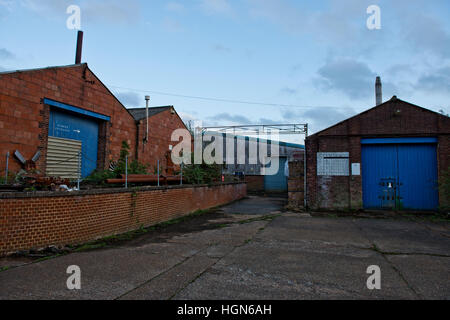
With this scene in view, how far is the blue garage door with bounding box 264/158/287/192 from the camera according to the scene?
1025 inches

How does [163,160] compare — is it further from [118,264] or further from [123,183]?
[118,264]

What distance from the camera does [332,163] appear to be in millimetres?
12719

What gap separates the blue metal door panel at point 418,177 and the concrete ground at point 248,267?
15.1 feet

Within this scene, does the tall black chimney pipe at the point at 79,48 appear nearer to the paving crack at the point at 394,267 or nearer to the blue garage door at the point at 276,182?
the paving crack at the point at 394,267

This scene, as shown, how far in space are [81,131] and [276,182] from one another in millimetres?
17774

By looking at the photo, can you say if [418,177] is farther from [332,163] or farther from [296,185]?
[296,185]

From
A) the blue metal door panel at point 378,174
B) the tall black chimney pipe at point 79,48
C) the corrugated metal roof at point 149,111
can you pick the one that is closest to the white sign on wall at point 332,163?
the blue metal door panel at point 378,174

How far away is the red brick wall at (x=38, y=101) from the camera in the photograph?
356 inches

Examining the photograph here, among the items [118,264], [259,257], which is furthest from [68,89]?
[259,257]

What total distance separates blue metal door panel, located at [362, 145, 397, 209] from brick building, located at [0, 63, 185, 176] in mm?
10743

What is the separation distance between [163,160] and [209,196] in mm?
4885

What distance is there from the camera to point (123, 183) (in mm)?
8891

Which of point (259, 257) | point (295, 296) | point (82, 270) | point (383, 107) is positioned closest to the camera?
point (295, 296)

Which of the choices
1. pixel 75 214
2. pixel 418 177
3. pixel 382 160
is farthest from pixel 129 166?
pixel 418 177
